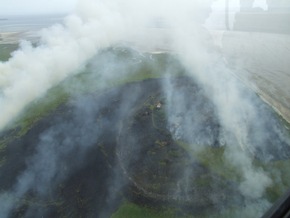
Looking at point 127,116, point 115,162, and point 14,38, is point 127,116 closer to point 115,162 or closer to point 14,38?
point 115,162

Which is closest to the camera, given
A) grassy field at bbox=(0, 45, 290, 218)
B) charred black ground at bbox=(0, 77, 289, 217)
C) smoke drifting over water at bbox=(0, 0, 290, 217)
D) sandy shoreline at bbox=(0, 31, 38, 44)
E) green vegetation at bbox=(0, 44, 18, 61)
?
grassy field at bbox=(0, 45, 290, 218)

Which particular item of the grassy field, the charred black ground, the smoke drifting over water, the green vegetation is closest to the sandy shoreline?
the green vegetation

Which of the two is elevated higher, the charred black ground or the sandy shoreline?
the charred black ground

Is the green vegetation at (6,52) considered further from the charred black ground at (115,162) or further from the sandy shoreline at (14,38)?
the charred black ground at (115,162)

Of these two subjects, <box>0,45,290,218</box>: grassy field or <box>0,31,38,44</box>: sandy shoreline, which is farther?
<box>0,31,38,44</box>: sandy shoreline

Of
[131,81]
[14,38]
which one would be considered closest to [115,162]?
[131,81]

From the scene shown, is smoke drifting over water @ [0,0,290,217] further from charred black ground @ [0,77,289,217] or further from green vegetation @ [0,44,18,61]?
green vegetation @ [0,44,18,61]

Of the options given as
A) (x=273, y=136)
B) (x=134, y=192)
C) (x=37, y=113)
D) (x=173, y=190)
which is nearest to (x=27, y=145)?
(x=37, y=113)

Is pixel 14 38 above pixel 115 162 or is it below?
below

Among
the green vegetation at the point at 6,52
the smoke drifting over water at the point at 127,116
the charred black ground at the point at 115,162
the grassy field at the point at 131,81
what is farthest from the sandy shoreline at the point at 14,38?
the charred black ground at the point at 115,162
